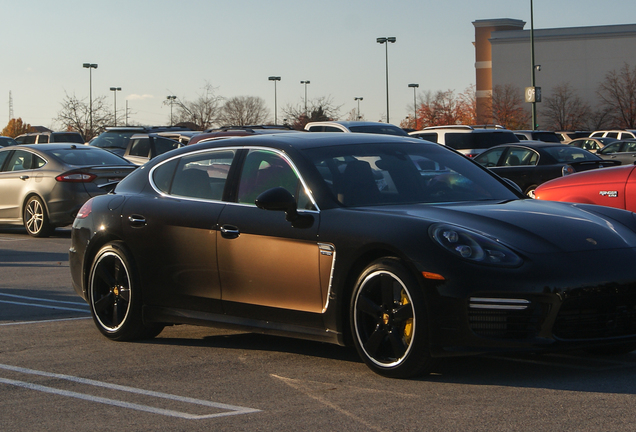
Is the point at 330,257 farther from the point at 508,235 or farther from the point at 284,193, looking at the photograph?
the point at 508,235

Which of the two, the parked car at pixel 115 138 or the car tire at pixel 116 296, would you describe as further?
the parked car at pixel 115 138

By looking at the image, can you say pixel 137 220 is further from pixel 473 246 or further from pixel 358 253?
pixel 473 246

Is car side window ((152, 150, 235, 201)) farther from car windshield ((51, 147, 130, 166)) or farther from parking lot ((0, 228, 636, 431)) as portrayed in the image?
car windshield ((51, 147, 130, 166))

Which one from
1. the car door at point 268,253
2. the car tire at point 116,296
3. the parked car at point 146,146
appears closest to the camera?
the car door at point 268,253

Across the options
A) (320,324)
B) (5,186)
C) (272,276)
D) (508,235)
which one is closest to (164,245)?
(272,276)

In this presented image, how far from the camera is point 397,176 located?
602 centimetres

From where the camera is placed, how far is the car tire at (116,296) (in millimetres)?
6617

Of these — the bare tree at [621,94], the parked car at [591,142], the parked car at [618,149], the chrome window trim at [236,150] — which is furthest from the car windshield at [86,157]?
the bare tree at [621,94]

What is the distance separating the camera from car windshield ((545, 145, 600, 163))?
63.9 feet

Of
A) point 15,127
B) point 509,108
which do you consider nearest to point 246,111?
point 509,108

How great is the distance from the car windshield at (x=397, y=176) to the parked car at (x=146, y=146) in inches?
665

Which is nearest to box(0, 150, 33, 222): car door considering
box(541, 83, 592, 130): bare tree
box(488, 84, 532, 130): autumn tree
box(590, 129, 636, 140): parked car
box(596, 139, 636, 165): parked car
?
box(596, 139, 636, 165): parked car

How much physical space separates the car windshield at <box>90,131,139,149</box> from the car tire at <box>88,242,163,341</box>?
1917 centimetres

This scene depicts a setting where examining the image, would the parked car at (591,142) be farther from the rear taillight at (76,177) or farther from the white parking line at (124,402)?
the white parking line at (124,402)
